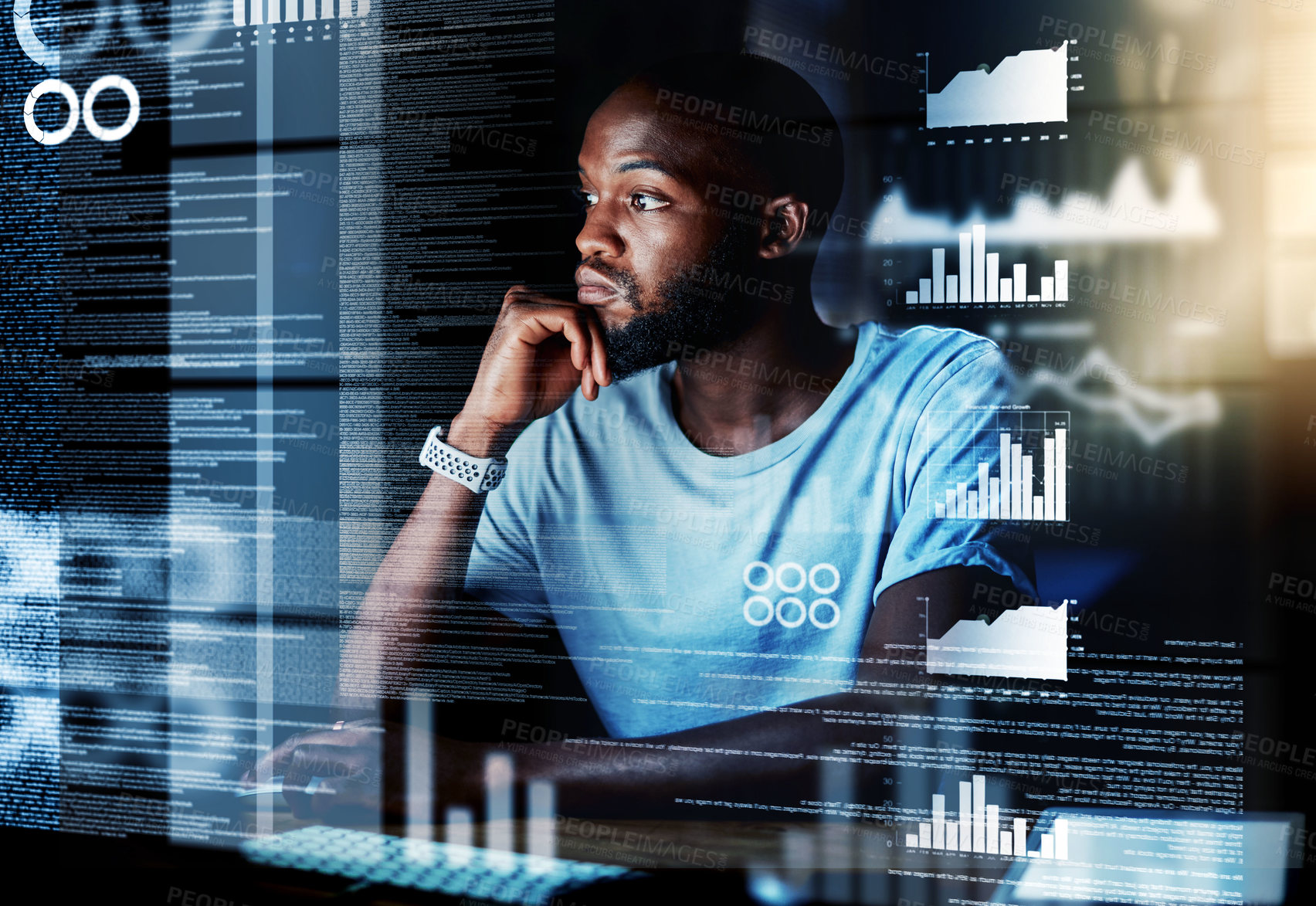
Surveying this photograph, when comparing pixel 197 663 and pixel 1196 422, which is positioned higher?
pixel 1196 422

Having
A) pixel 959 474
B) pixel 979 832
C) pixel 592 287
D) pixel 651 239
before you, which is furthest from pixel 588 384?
pixel 979 832

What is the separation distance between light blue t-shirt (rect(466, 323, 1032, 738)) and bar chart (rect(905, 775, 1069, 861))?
29cm

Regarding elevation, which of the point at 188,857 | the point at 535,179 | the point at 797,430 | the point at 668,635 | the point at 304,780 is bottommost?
the point at 188,857

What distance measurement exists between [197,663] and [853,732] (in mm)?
1403

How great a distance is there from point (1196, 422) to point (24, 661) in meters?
2.47

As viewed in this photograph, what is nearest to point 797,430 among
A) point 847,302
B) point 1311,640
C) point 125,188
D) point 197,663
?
point 847,302

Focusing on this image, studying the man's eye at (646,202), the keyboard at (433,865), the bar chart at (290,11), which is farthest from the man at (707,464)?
the bar chart at (290,11)

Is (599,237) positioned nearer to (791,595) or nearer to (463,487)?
(463,487)

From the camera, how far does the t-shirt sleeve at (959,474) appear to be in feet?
5.50

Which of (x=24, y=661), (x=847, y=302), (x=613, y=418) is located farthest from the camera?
(x=24, y=661)

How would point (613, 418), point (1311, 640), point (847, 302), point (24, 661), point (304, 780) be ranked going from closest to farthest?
point (1311, 640), point (847, 302), point (613, 418), point (304, 780), point (24, 661)

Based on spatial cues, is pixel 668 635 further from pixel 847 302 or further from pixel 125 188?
pixel 125 188

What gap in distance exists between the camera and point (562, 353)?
6.18 ft

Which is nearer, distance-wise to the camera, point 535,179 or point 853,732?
point 853,732
